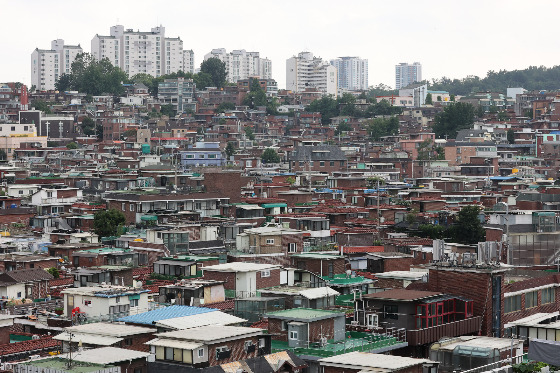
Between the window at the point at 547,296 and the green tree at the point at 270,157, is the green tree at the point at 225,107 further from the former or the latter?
the window at the point at 547,296

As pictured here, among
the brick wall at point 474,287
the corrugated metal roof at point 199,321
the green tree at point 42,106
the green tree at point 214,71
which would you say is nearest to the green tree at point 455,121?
the green tree at point 42,106

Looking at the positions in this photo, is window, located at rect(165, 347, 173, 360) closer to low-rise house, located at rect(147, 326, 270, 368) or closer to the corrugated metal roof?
low-rise house, located at rect(147, 326, 270, 368)

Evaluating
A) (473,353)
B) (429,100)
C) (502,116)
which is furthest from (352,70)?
(473,353)

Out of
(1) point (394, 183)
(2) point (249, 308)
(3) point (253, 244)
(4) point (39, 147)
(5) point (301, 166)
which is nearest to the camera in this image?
(2) point (249, 308)

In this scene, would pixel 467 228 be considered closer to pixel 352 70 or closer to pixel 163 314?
pixel 163 314

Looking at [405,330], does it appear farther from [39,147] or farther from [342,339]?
[39,147]

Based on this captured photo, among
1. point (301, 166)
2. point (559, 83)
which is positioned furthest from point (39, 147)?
point (559, 83)
